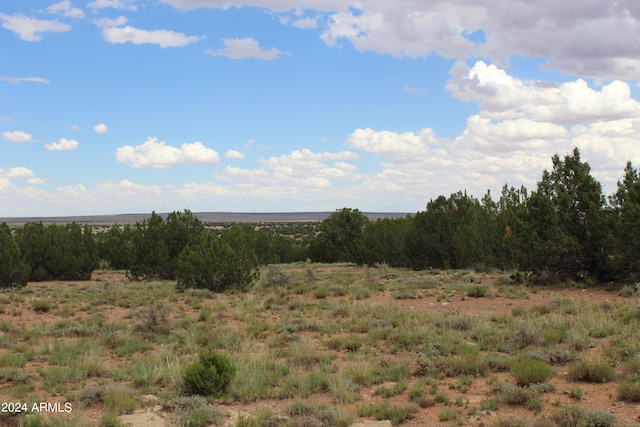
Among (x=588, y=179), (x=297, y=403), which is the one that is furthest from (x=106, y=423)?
(x=588, y=179)

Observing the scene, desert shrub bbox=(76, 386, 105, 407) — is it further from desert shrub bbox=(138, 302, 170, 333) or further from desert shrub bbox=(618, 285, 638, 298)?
desert shrub bbox=(618, 285, 638, 298)

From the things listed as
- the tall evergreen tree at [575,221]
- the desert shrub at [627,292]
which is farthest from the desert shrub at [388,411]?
the tall evergreen tree at [575,221]

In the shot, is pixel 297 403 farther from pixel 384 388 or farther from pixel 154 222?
pixel 154 222

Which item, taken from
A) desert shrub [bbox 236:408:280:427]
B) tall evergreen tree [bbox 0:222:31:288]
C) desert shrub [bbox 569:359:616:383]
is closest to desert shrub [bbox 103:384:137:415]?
desert shrub [bbox 236:408:280:427]

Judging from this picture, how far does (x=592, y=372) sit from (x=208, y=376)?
5.61 metres

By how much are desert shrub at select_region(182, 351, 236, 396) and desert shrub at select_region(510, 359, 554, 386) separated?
4222 millimetres

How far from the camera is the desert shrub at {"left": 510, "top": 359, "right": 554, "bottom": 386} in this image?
7.23 m

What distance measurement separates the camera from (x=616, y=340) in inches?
365

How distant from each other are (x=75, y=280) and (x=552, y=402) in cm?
2842

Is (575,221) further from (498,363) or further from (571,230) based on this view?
(498,363)

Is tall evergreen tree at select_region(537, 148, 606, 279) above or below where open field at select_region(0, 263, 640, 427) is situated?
above

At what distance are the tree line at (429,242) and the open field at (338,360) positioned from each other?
259 centimetres

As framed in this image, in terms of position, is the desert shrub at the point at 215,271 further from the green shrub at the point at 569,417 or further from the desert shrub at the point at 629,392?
the green shrub at the point at 569,417

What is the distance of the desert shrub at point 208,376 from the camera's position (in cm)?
748
